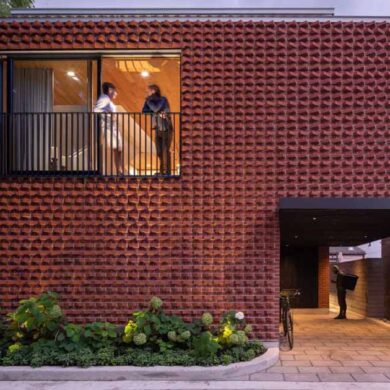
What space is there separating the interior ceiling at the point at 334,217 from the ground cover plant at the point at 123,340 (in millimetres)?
2110

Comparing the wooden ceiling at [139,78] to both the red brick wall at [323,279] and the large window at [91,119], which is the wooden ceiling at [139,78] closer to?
the large window at [91,119]

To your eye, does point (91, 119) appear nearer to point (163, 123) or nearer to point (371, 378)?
point (163, 123)

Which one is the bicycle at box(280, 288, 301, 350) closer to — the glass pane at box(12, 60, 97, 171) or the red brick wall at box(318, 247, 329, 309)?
the glass pane at box(12, 60, 97, 171)

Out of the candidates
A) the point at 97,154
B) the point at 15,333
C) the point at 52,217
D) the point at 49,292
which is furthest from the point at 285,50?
the point at 15,333

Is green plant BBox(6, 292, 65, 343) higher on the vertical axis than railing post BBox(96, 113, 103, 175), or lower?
lower

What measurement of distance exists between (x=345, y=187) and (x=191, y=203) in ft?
9.22

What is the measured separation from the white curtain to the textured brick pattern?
0.59m

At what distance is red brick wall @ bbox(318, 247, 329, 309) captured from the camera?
19406mm

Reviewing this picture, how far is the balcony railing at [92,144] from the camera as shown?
1084 cm

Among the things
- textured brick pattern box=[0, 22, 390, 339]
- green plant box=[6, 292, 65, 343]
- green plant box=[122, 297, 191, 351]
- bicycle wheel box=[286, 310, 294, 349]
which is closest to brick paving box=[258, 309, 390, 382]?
bicycle wheel box=[286, 310, 294, 349]

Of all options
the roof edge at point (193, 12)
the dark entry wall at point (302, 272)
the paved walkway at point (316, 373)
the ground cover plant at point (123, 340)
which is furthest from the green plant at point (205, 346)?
the dark entry wall at point (302, 272)

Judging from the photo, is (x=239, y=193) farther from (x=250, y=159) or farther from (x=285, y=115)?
(x=285, y=115)

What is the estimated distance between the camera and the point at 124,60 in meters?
11.1

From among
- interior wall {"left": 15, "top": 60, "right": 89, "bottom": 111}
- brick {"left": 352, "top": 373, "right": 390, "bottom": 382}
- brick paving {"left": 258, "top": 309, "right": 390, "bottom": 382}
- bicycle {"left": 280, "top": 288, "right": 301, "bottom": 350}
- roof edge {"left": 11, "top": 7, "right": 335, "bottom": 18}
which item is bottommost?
brick paving {"left": 258, "top": 309, "right": 390, "bottom": 382}
